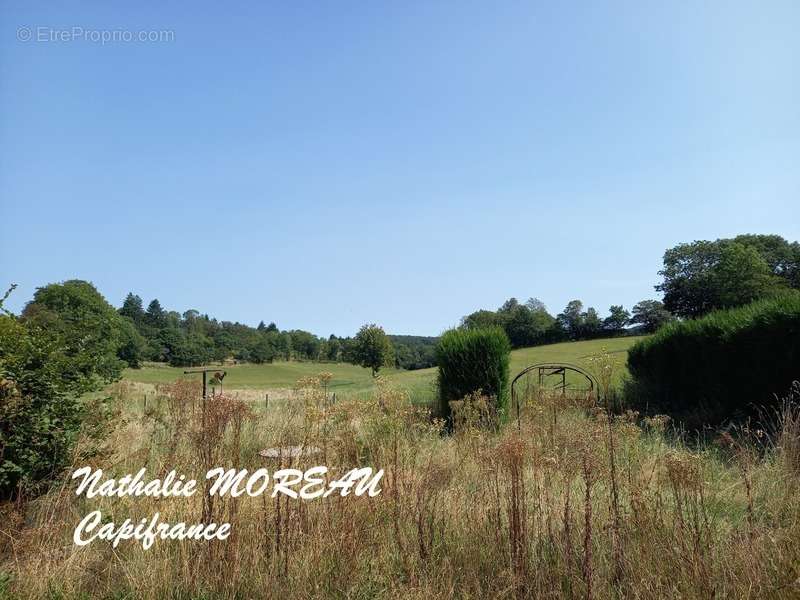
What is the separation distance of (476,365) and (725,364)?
172 inches

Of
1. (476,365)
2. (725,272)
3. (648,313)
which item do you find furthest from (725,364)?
(648,313)

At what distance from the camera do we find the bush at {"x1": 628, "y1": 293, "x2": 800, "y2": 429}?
7.85 m

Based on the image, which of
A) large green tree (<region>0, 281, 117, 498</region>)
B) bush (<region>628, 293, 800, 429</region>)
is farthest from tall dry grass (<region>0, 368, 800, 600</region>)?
bush (<region>628, 293, 800, 429</region>)

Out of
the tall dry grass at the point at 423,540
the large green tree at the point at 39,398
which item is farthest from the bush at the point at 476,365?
the large green tree at the point at 39,398

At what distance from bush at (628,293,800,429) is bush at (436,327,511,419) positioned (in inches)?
133

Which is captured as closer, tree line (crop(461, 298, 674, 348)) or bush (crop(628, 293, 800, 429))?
bush (crop(628, 293, 800, 429))

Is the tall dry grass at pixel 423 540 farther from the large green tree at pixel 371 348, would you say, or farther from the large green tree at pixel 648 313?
the large green tree at pixel 648 313

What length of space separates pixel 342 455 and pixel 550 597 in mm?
1704

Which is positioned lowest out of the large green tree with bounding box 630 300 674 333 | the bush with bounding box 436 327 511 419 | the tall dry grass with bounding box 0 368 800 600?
the tall dry grass with bounding box 0 368 800 600

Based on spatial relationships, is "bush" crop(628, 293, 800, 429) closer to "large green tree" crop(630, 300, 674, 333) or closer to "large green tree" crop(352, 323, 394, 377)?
"large green tree" crop(352, 323, 394, 377)

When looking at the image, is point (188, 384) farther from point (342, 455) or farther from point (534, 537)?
point (534, 537)

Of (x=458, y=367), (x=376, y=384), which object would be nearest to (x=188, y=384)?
(x=376, y=384)

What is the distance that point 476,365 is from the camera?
9742 mm

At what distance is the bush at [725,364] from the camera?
7848 mm
